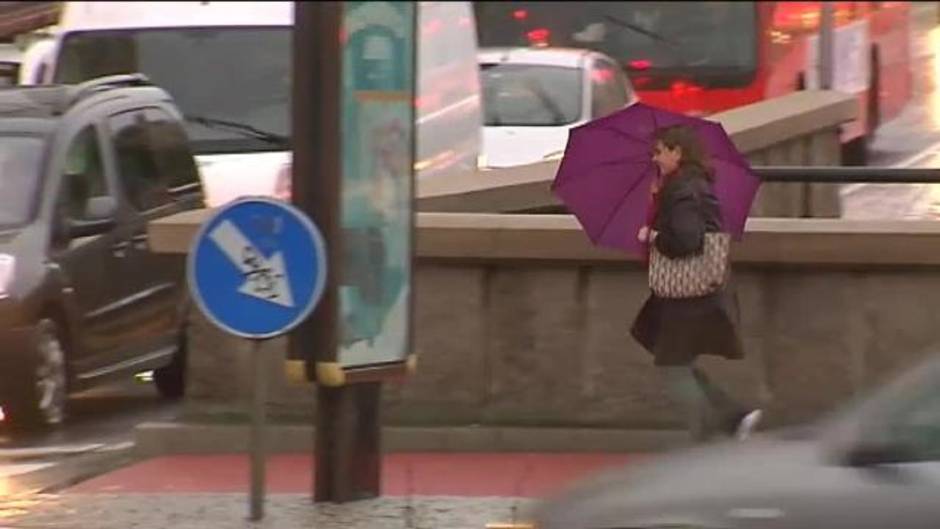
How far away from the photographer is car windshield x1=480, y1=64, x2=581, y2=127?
18.0 meters

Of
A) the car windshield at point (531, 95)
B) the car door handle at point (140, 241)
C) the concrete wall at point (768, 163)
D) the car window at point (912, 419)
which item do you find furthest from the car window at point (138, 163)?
the car window at point (912, 419)

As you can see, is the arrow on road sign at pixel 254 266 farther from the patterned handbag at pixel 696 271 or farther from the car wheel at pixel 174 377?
the car wheel at pixel 174 377

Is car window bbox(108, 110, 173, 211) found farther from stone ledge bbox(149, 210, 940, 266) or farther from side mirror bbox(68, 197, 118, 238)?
stone ledge bbox(149, 210, 940, 266)

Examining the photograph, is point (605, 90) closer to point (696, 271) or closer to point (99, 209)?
point (99, 209)

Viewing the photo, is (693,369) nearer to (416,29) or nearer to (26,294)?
(416,29)

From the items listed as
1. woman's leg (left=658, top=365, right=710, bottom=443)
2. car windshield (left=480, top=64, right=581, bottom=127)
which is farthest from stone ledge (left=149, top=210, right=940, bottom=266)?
car windshield (left=480, top=64, right=581, bottom=127)

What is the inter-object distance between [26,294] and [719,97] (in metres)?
10.3

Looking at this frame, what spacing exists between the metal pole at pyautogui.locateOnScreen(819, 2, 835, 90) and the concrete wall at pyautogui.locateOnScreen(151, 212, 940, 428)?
31.0ft

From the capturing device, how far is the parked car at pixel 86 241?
12.0m

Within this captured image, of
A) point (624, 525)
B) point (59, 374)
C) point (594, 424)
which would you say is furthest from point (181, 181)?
point (624, 525)

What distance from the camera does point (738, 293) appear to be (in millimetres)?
11273

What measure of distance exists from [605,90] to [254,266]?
9436 millimetres

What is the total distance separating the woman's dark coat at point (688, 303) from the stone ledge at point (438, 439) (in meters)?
1.12

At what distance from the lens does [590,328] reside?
11.4m
